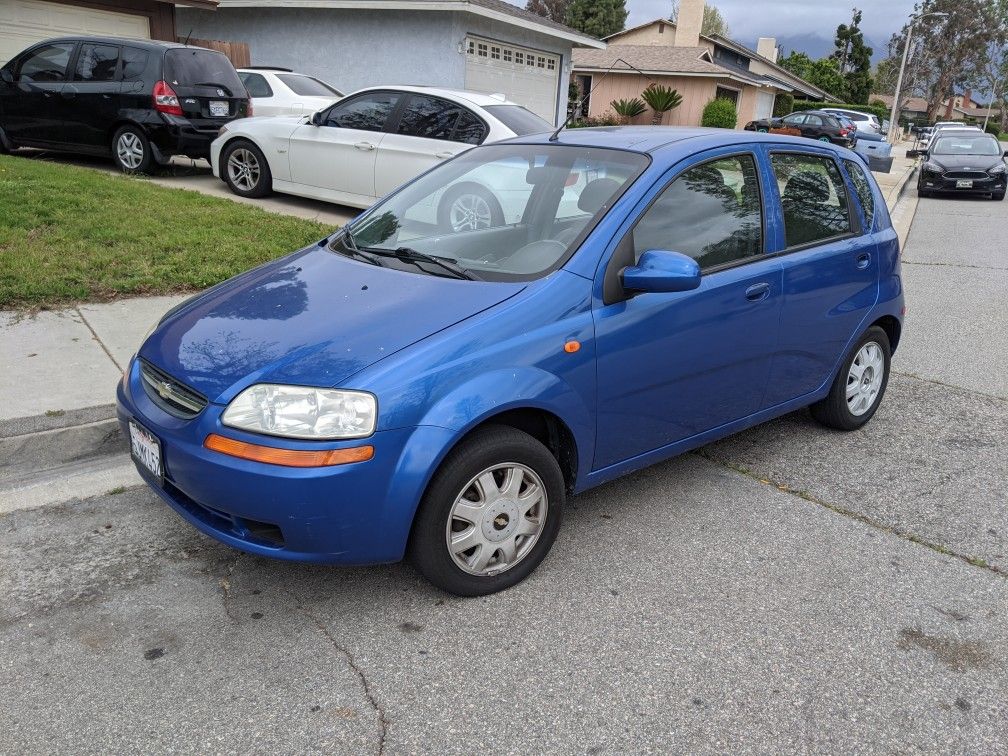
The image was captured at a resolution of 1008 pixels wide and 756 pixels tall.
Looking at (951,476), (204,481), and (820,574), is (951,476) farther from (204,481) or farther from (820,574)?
(204,481)

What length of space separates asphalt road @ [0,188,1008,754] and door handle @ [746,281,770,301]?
0.95 metres

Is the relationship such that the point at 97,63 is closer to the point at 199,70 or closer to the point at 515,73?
the point at 199,70

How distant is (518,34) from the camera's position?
18.7 metres

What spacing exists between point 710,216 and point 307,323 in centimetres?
188

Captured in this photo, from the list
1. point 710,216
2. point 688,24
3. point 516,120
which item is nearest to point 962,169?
point 516,120

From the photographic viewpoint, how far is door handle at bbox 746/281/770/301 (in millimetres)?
3914

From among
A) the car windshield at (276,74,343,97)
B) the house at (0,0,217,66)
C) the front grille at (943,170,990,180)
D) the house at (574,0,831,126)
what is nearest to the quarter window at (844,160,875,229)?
the car windshield at (276,74,343,97)

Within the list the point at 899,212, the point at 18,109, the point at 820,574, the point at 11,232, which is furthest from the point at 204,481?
the point at 899,212

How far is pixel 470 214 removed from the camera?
407cm

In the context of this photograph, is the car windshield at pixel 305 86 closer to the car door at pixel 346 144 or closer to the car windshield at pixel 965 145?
the car door at pixel 346 144

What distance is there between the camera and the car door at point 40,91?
10609 mm

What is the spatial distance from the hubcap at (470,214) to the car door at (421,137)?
488 cm

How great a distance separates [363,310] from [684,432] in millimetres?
1556

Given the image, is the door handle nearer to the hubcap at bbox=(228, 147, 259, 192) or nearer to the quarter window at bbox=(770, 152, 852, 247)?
the quarter window at bbox=(770, 152, 852, 247)
